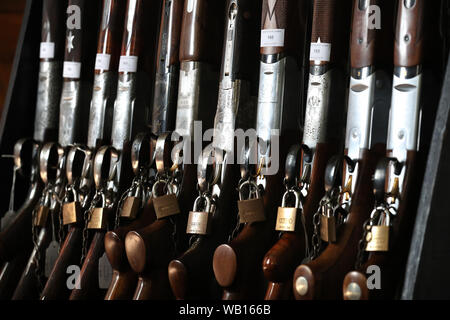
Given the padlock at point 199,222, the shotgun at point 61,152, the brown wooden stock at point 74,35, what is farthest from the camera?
the brown wooden stock at point 74,35

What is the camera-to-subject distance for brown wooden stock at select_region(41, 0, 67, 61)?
2.60 m

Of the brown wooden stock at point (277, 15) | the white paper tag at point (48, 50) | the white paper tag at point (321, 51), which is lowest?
the white paper tag at point (321, 51)

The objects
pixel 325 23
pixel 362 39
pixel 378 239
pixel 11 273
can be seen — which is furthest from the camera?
pixel 11 273

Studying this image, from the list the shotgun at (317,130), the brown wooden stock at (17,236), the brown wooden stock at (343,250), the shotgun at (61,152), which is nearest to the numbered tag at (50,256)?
the shotgun at (61,152)

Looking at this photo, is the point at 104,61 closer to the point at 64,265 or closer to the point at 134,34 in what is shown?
the point at 134,34

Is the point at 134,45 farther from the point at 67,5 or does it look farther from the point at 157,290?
the point at 157,290

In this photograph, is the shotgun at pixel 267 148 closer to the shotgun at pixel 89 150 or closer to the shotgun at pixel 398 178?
the shotgun at pixel 398 178

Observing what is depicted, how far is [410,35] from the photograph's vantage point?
171cm

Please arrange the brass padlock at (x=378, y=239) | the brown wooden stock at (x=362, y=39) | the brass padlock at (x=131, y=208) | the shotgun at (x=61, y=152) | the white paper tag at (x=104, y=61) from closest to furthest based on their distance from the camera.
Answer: the brass padlock at (x=378, y=239) < the brown wooden stock at (x=362, y=39) < the brass padlock at (x=131, y=208) < the shotgun at (x=61, y=152) < the white paper tag at (x=104, y=61)

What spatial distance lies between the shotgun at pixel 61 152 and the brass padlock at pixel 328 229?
36.6 inches

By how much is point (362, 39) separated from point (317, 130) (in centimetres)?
24

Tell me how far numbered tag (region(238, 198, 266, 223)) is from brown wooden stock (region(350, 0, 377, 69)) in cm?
40

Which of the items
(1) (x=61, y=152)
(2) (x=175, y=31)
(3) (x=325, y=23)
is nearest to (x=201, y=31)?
(2) (x=175, y=31)

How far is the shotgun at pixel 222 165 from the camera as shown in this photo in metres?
1.86
